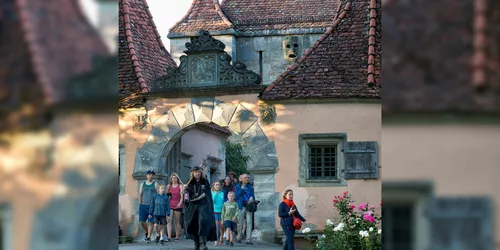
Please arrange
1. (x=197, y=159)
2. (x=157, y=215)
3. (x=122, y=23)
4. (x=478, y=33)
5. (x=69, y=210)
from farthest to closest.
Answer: (x=197, y=159) → (x=122, y=23) → (x=157, y=215) → (x=69, y=210) → (x=478, y=33)

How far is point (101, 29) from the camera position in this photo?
10.6 feet

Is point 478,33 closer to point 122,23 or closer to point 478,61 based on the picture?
point 478,61

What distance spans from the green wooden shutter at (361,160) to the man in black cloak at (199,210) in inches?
102

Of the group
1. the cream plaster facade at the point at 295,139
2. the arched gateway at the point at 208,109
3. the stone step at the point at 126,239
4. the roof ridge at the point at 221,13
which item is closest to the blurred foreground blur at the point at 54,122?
the cream plaster facade at the point at 295,139

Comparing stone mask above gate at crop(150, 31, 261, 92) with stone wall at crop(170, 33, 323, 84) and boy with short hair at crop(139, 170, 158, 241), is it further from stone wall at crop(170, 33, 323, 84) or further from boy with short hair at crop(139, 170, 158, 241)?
stone wall at crop(170, 33, 323, 84)

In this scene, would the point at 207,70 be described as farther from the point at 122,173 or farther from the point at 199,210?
the point at 199,210

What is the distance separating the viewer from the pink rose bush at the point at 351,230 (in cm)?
1042

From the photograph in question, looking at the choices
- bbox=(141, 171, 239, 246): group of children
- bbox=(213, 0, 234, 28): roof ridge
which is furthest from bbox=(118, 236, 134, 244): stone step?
bbox=(213, 0, 234, 28): roof ridge

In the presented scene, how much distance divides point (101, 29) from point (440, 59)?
1.03 meters

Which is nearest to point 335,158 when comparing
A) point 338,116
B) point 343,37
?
point 338,116

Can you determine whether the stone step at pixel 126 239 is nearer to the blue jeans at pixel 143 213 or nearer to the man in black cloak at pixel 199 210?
the blue jeans at pixel 143 213

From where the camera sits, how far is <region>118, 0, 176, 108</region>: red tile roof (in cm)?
1407

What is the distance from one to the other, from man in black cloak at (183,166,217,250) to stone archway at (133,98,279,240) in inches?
89.0

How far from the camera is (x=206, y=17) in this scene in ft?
59.0
